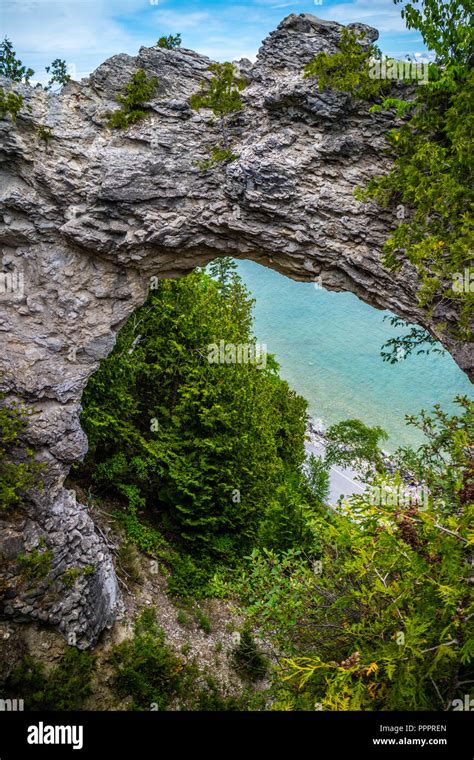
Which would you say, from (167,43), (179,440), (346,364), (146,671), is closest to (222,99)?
(167,43)

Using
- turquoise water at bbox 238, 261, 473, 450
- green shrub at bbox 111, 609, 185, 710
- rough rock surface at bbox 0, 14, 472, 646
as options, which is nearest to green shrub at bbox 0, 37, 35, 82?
rough rock surface at bbox 0, 14, 472, 646

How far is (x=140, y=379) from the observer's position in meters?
13.7

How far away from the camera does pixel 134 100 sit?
28.1 feet

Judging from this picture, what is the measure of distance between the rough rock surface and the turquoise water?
925 inches

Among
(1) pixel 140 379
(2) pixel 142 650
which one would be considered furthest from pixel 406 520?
(1) pixel 140 379

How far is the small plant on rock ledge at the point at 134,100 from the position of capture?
852 cm

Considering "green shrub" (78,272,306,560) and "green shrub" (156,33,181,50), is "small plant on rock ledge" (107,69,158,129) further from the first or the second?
"green shrub" (78,272,306,560)

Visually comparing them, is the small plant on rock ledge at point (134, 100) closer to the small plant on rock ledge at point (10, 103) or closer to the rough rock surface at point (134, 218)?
the rough rock surface at point (134, 218)

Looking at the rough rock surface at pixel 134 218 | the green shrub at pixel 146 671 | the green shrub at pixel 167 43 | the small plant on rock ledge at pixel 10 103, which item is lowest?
the green shrub at pixel 146 671

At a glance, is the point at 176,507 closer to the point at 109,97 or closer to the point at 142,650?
the point at 142,650

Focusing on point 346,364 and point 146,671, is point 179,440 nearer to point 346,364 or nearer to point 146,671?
point 146,671

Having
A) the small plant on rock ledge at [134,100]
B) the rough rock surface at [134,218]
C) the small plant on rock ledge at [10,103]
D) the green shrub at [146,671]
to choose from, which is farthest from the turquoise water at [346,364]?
the small plant on rock ledge at [10,103]

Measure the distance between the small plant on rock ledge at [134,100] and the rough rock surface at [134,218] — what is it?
0.15 m

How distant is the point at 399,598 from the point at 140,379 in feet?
34.0
